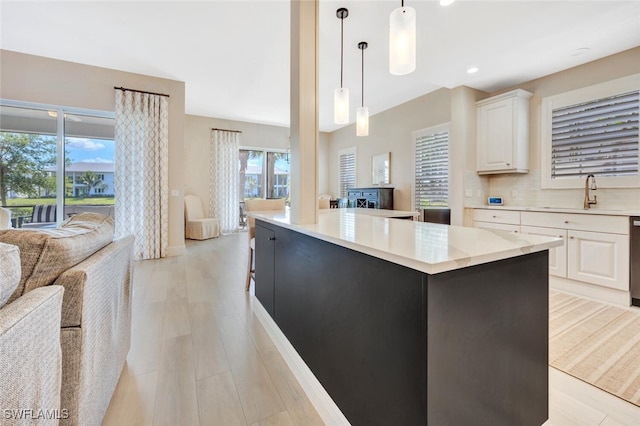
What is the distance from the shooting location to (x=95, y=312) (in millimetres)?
1059

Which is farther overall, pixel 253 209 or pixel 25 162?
pixel 25 162

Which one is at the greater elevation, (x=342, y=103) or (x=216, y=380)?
(x=342, y=103)

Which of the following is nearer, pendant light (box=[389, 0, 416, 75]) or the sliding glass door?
pendant light (box=[389, 0, 416, 75])

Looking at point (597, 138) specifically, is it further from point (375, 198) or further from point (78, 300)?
point (78, 300)

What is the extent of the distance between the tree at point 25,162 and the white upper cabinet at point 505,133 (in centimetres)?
631

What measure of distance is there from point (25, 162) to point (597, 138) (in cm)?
738

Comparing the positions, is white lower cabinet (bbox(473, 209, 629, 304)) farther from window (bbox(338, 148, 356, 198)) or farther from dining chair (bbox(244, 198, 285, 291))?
window (bbox(338, 148, 356, 198))

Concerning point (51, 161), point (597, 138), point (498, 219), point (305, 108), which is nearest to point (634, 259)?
point (498, 219)

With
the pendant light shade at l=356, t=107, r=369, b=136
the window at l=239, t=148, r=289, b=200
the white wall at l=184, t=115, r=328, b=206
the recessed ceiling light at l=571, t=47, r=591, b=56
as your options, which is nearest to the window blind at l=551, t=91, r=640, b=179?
the recessed ceiling light at l=571, t=47, r=591, b=56

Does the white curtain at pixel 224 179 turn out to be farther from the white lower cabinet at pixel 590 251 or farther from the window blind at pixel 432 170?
the white lower cabinet at pixel 590 251

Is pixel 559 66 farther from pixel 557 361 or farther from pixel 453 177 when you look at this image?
pixel 557 361

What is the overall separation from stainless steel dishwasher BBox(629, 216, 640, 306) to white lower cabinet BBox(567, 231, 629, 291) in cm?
3

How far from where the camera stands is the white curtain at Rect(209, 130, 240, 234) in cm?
638

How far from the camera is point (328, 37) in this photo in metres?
2.93
